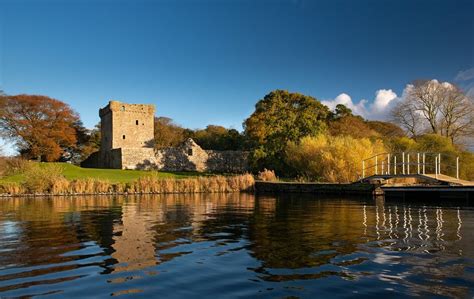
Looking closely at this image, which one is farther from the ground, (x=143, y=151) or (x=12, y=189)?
(x=143, y=151)

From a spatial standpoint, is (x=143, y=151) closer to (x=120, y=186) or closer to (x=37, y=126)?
(x=37, y=126)

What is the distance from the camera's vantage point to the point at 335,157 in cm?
2820

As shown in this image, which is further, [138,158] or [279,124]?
[138,158]

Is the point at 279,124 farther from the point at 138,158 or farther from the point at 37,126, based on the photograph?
the point at 37,126

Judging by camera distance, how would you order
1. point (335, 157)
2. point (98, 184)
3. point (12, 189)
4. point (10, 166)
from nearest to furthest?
point (12, 189) < point (98, 184) < point (335, 157) < point (10, 166)

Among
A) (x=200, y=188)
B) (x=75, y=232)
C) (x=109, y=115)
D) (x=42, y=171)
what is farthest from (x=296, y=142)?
(x=75, y=232)

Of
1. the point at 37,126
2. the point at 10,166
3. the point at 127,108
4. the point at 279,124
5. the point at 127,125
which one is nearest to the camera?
the point at 10,166

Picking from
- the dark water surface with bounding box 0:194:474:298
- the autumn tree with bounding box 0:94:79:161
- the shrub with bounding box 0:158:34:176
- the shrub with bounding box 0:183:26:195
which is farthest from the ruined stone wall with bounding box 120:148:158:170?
the dark water surface with bounding box 0:194:474:298

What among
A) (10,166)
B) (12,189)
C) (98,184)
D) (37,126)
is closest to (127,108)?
(37,126)

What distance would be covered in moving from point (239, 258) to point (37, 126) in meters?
48.0

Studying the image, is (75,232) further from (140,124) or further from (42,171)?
(140,124)

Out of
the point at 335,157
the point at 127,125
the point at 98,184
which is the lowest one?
the point at 98,184

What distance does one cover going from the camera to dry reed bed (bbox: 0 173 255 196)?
81.9 feet

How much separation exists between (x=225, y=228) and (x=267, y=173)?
72.8ft
